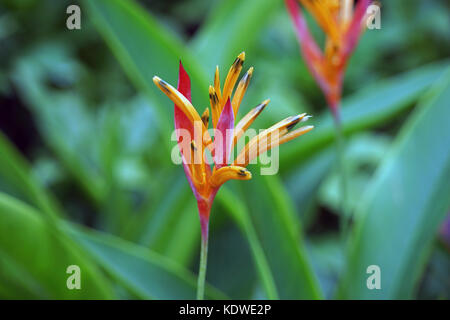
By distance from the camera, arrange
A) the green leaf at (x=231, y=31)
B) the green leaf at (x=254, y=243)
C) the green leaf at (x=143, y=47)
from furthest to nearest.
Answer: the green leaf at (x=231, y=31) → the green leaf at (x=143, y=47) → the green leaf at (x=254, y=243)

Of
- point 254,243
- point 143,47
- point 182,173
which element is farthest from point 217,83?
point 182,173

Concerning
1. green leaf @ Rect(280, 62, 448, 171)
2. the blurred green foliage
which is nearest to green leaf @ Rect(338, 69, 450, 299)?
the blurred green foliage

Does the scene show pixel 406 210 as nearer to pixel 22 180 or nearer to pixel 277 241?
pixel 277 241

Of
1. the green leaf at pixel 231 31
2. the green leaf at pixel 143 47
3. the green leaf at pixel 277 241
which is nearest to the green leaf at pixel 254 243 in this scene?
the green leaf at pixel 277 241

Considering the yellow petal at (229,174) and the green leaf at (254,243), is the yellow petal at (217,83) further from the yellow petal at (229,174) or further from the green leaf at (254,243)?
the green leaf at (254,243)
